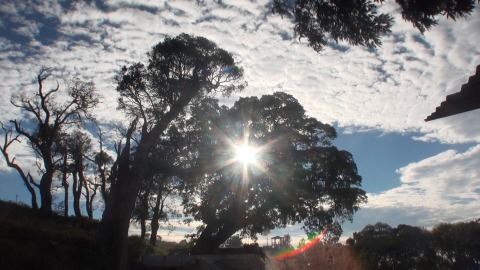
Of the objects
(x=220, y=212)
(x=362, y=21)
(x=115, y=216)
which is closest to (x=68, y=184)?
(x=220, y=212)

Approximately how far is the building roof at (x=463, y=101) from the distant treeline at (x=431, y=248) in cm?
3759

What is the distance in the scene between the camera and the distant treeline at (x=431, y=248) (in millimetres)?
40875

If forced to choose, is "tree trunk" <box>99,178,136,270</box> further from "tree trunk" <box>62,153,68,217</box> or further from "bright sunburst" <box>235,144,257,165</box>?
"tree trunk" <box>62,153,68,217</box>

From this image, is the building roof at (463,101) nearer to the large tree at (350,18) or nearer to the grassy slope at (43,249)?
Result: the large tree at (350,18)

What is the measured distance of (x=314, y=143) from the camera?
24266 millimetres

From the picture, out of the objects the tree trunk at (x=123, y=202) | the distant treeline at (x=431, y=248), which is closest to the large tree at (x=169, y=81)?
the tree trunk at (x=123, y=202)

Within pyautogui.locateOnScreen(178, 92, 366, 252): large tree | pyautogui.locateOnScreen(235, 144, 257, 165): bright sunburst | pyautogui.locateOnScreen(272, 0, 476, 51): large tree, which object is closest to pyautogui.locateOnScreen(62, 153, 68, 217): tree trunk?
pyautogui.locateOnScreen(178, 92, 366, 252): large tree

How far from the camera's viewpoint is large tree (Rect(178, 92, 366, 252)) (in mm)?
23062

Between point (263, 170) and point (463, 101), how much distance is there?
18847 mm

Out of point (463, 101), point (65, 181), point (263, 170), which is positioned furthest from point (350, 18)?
point (65, 181)

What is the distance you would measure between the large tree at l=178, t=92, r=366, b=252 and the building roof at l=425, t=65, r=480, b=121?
58.4 feet

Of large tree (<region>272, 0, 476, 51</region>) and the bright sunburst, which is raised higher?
the bright sunburst

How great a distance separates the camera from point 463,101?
5.07 metres

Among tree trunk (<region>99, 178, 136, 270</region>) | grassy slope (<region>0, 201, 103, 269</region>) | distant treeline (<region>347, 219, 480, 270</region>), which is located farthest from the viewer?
distant treeline (<region>347, 219, 480, 270</region>)
